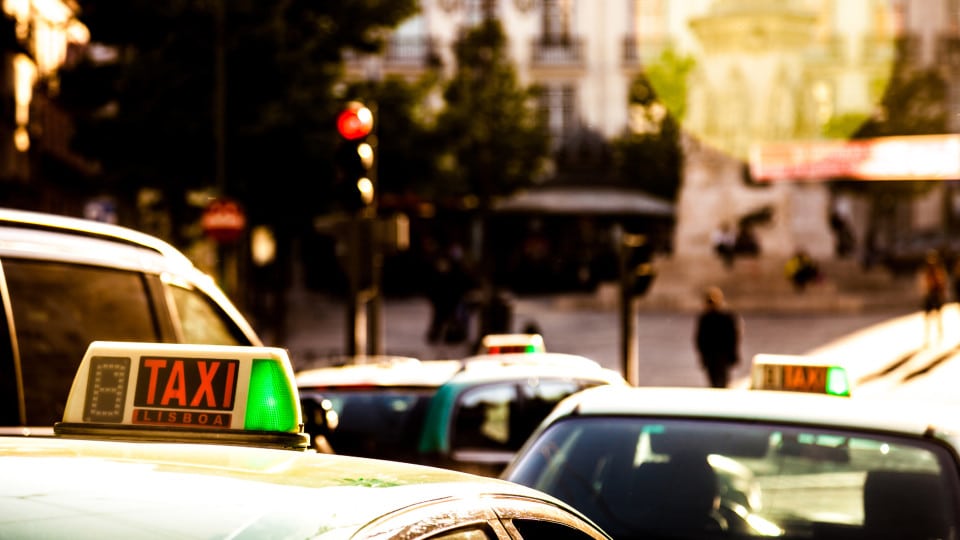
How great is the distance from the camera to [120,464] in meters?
2.69

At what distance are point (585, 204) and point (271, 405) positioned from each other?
5122 cm

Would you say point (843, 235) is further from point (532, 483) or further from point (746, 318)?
point (532, 483)

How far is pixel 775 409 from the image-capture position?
5434mm

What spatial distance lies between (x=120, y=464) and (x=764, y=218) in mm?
42031

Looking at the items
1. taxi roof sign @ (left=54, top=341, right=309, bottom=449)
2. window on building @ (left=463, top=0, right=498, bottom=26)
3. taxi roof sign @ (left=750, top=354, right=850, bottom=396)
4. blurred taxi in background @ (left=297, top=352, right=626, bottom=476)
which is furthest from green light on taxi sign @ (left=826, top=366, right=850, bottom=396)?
window on building @ (left=463, top=0, right=498, bottom=26)

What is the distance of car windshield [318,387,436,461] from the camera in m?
8.62

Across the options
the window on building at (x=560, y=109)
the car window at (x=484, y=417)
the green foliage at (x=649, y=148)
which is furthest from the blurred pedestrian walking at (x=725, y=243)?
the car window at (x=484, y=417)

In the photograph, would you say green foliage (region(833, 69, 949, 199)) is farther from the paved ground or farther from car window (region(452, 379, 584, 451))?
car window (region(452, 379, 584, 451))

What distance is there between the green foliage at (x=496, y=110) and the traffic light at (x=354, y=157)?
37694 mm

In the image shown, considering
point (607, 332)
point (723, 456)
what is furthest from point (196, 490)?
point (607, 332)

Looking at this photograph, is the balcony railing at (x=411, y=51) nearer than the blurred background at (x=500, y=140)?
No

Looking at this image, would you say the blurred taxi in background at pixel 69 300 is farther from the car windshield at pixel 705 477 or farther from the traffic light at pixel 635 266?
the traffic light at pixel 635 266

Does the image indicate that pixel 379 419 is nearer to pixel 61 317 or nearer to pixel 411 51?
pixel 61 317

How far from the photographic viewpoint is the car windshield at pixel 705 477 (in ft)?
17.0
